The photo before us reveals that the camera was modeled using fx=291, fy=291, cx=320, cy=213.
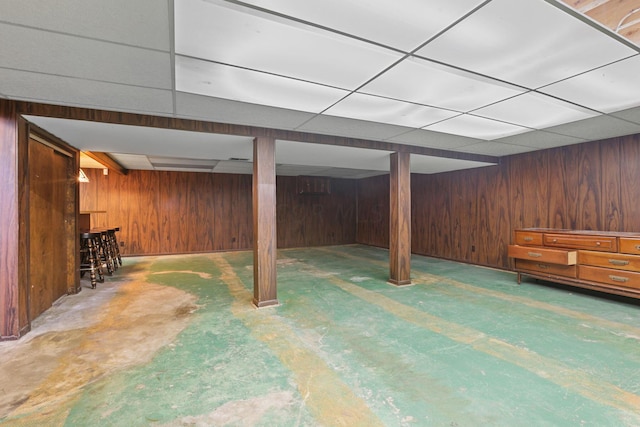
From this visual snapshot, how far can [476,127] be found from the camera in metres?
3.44

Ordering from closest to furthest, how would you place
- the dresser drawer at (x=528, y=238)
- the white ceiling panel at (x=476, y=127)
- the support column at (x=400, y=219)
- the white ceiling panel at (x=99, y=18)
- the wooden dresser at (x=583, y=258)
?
the white ceiling panel at (x=99, y=18), the white ceiling panel at (x=476, y=127), the wooden dresser at (x=583, y=258), the dresser drawer at (x=528, y=238), the support column at (x=400, y=219)

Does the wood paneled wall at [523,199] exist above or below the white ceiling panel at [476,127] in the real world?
below

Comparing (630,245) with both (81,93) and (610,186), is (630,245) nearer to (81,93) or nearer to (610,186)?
(610,186)

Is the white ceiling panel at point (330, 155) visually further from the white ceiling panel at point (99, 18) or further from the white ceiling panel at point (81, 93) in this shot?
the white ceiling panel at point (99, 18)

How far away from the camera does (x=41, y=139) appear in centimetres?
315

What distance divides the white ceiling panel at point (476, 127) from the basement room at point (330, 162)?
5 centimetres

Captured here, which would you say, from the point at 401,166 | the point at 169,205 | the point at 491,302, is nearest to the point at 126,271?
the point at 169,205

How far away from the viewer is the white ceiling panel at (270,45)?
4.66ft

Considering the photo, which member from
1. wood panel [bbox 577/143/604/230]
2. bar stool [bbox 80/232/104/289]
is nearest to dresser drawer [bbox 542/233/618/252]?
wood panel [bbox 577/143/604/230]

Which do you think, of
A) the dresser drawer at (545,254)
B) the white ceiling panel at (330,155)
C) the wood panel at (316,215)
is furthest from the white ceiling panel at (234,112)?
the wood panel at (316,215)

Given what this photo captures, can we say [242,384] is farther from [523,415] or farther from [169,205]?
[169,205]

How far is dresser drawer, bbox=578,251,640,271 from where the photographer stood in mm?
3232

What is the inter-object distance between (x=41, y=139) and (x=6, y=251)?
4.28 ft

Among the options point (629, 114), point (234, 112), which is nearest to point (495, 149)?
point (629, 114)
